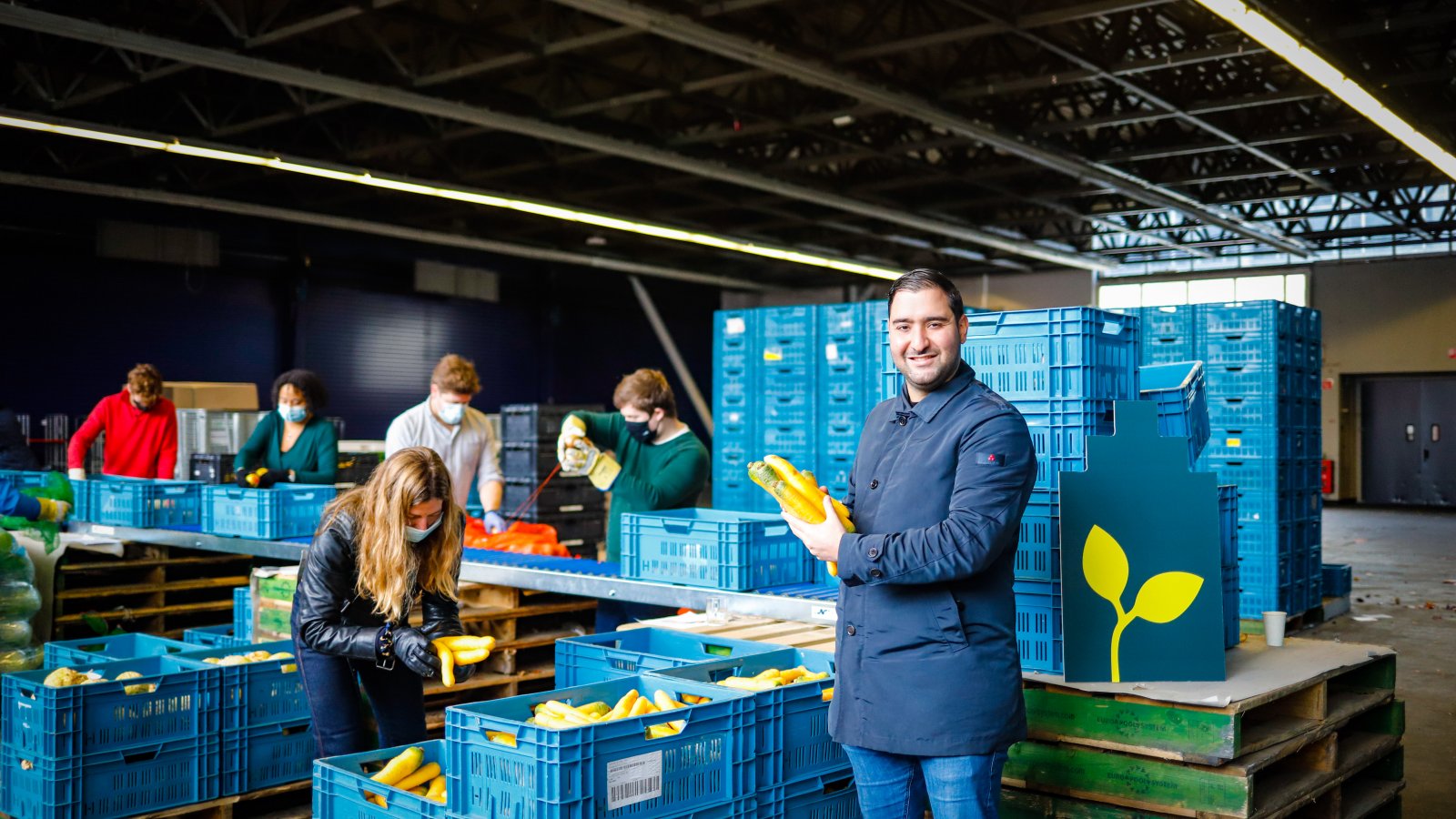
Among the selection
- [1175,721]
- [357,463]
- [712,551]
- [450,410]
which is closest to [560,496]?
[357,463]

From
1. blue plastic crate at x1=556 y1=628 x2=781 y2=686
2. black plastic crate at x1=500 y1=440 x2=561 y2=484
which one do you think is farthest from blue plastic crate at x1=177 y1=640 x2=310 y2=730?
black plastic crate at x1=500 y1=440 x2=561 y2=484

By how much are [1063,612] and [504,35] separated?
8.26 meters

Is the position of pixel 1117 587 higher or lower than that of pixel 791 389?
lower

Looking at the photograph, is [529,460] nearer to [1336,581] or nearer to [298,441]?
[298,441]

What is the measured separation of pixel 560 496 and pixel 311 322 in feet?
28.8

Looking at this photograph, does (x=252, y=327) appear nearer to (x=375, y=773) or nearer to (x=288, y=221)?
(x=288, y=221)

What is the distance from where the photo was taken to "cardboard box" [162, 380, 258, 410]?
14.6m

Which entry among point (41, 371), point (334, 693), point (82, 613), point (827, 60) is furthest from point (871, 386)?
point (41, 371)

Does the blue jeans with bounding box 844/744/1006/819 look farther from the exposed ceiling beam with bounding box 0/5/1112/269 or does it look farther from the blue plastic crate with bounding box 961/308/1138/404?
the exposed ceiling beam with bounding box 0/5/1112/269

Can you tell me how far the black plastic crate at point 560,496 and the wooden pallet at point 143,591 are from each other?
12.2ft

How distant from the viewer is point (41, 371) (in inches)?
580

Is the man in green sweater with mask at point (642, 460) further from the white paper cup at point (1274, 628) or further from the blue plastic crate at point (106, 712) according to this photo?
the white paper cup at point (1274, 628)

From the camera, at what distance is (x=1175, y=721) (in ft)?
10.7

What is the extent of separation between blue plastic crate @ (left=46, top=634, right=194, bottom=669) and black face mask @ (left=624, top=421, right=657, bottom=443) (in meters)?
2.05
